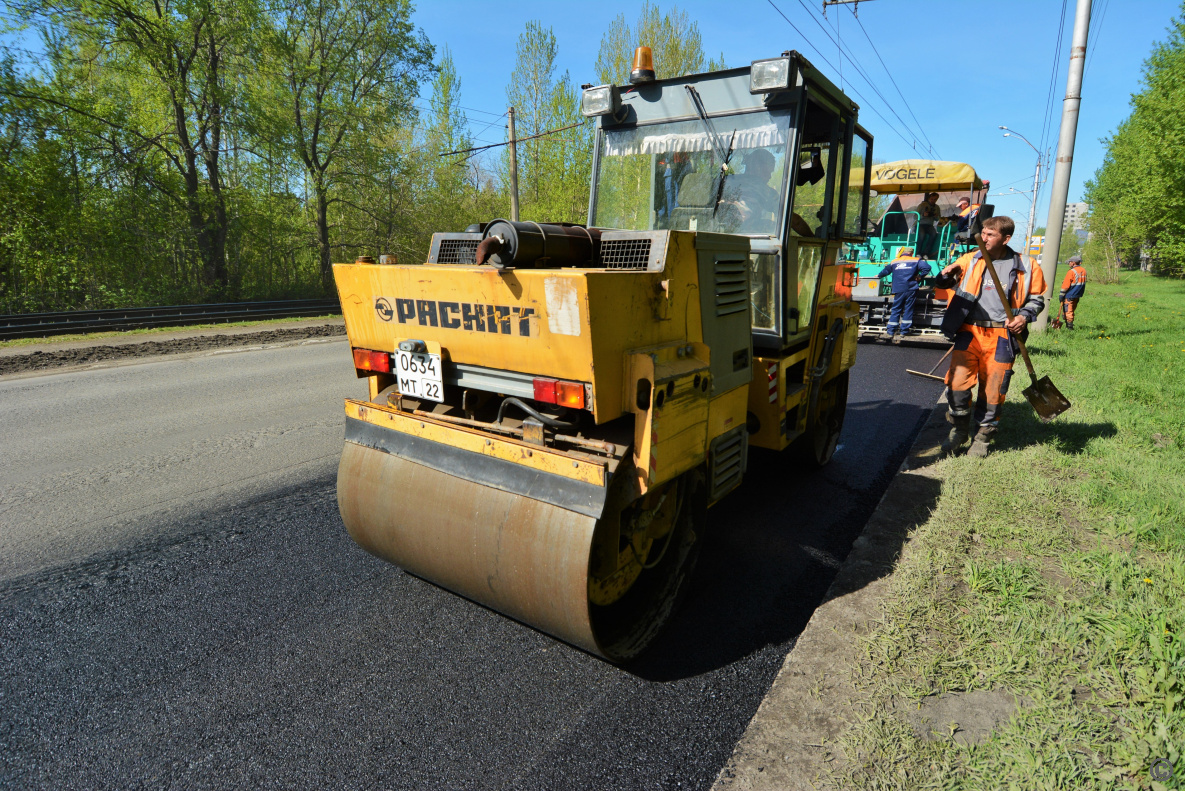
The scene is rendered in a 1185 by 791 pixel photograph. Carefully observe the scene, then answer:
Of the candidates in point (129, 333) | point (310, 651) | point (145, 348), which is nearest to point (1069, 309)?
point (310, 651)

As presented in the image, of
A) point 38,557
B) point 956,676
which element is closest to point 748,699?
point 956,676

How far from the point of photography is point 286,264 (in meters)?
23.1

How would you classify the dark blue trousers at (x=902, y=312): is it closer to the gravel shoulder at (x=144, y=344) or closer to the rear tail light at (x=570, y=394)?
the rear tail light at (x=570, y=394)

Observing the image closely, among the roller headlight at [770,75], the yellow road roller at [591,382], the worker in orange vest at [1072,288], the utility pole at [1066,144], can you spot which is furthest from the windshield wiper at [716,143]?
the worker in orange vest at [1072,288]

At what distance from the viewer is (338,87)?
21.1 m

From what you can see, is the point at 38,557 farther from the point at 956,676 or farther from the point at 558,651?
the point at 956,676

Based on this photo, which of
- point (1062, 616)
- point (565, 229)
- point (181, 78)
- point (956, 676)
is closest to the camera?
point (956, 676)

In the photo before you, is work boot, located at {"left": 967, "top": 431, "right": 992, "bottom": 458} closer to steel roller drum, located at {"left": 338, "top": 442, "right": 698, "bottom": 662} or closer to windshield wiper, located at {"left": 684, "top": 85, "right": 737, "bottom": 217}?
windshield wiper, located at {"left": 684, "top": 85, "right": 737, "bottom": 217}

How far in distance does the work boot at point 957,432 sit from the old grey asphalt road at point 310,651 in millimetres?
737

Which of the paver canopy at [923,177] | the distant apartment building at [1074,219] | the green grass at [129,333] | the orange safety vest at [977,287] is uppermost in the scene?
the distant apartment building at [1074,219]

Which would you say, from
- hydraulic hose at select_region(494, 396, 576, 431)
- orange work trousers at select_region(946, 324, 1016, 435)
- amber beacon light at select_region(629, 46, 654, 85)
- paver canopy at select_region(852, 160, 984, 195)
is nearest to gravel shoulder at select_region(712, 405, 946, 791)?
hydraulic hose at select_region(494, 396, 576, 431)

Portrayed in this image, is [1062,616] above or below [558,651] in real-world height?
above

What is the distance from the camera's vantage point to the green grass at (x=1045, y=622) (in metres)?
2.02

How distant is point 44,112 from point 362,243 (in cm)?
992
